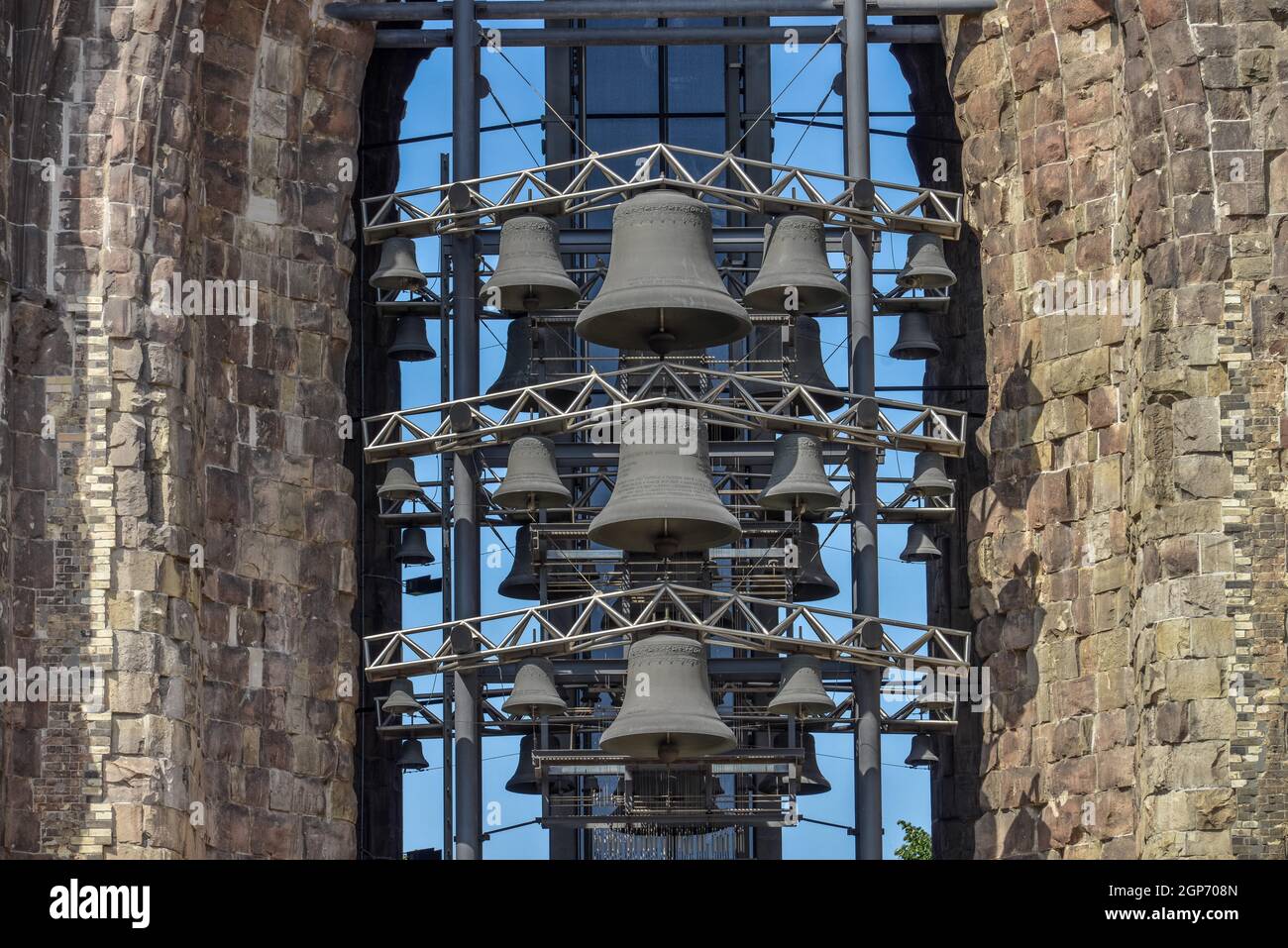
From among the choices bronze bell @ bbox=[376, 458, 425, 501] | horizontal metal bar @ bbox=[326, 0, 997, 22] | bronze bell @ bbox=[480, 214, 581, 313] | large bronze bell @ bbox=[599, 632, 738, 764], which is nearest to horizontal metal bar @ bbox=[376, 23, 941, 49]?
horizontal metal bar @ bbox=[326, 0, 997, 22]

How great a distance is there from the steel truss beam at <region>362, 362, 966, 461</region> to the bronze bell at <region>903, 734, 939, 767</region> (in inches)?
143

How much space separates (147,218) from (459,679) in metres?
A: 5.52

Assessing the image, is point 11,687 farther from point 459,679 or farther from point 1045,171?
point 1045,171

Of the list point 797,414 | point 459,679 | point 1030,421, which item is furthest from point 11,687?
point 1030,421

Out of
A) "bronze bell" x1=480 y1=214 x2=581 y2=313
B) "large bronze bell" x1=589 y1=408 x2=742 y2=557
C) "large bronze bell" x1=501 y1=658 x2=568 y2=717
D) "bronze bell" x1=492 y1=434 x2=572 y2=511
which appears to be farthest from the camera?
"bronze bell" x1=480 y1=214 x2=581 y2=313

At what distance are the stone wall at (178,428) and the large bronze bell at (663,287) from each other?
11.9 feet

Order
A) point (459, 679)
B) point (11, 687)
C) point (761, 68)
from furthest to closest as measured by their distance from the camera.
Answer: point (761, 68) < point (459, 679) < point (11, 687)

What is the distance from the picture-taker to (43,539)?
111ft

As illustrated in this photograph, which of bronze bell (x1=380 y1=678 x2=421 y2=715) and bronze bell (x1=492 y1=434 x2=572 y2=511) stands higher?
bronze bell (x1=492 y1=434 x2=572 y2=511)

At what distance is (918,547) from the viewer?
37.5 meters

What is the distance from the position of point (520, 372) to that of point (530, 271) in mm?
1314

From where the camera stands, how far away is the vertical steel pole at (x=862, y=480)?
35.0 metres

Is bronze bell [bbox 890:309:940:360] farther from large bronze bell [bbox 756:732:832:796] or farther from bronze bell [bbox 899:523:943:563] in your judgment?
large bronze bell [bbox 756:732:832:796]

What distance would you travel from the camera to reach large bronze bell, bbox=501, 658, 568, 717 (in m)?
34.8
